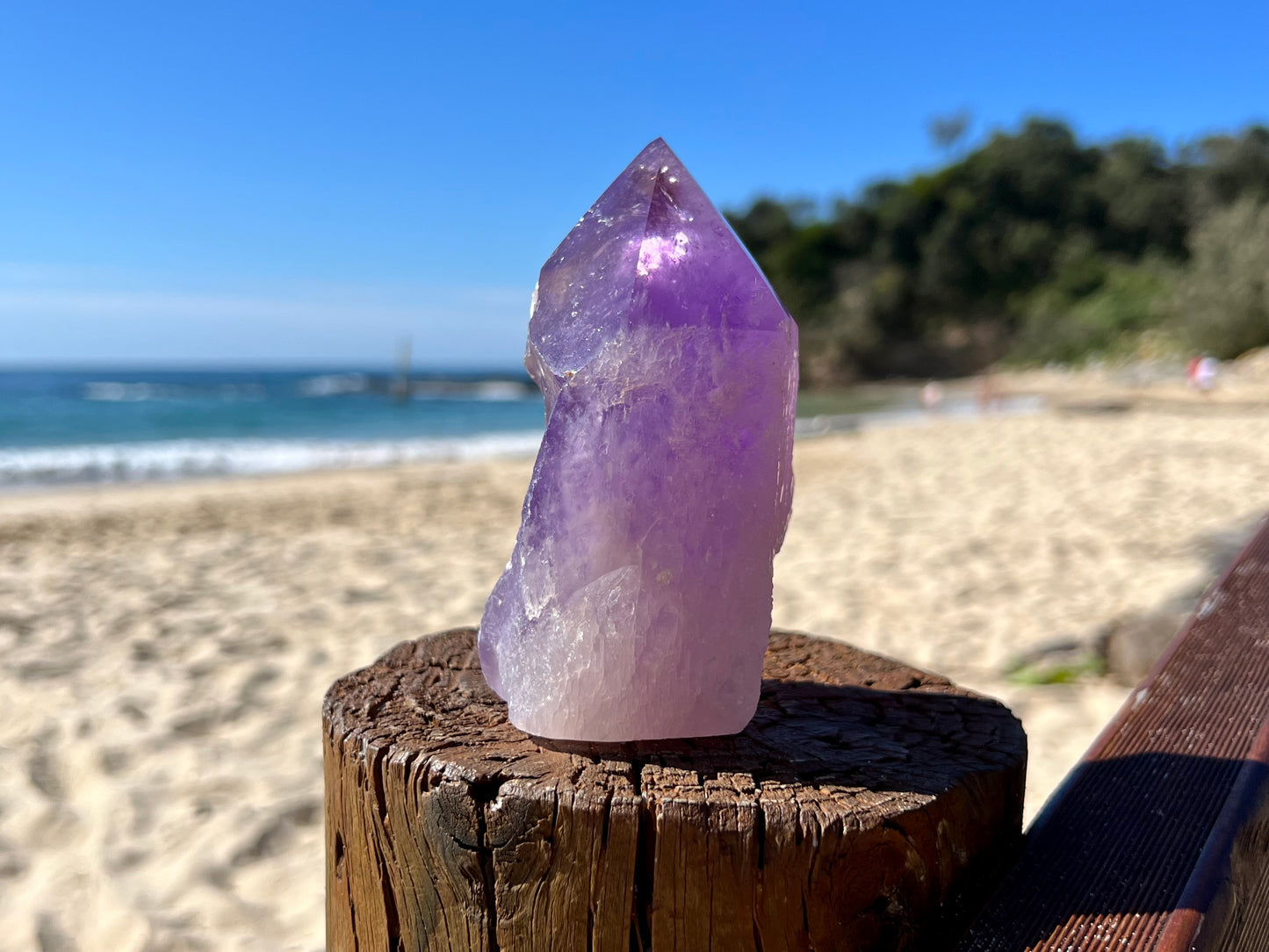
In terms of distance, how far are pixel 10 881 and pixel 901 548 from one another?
472 centimetres

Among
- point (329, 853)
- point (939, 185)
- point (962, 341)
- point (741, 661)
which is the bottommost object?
point (329, 853)

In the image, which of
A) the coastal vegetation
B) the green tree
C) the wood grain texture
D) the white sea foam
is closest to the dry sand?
the wood grain texture

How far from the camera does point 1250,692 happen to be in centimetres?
146

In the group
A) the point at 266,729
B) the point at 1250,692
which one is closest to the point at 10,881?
the point at 266,729

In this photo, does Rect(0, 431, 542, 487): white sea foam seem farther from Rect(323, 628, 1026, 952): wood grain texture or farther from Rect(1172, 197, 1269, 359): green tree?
Rect(1172, 197, 1269, 359): green tree

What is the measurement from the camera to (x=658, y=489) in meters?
1.33

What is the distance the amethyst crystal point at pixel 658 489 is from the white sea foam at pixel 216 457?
12.0 m

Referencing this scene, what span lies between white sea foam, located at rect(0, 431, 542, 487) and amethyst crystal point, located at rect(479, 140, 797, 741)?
11953 mm

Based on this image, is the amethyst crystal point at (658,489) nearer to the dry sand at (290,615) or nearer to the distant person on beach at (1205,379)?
the dry sand at (290,615)

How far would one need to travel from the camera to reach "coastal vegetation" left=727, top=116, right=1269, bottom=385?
125 ft

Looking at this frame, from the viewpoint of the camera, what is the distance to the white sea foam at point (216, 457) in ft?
39.7

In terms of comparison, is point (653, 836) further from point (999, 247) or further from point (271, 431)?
point (999, 247)

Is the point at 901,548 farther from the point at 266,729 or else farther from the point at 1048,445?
the point at 1048,445

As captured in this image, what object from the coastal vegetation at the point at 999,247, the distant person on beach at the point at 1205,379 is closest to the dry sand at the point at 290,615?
the distant person on beach at the point at 1205,379
